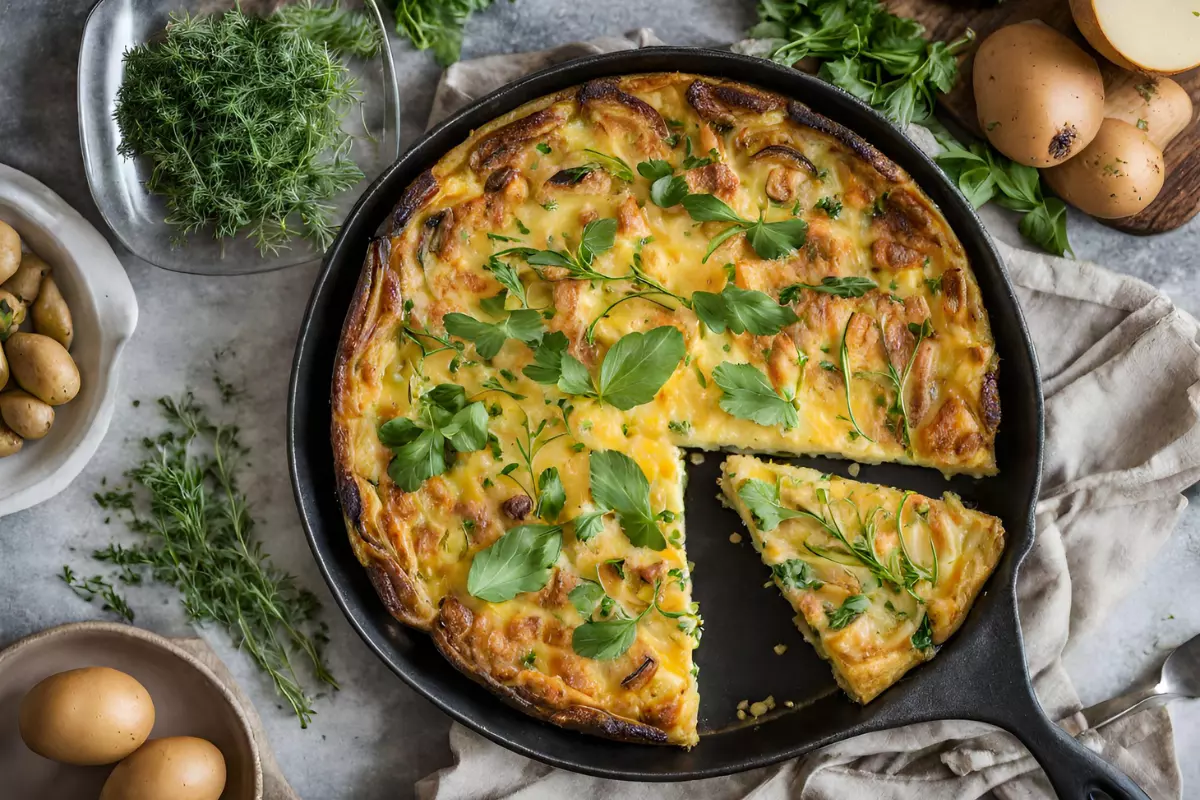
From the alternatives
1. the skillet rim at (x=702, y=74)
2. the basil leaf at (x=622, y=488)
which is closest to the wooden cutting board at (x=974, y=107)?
the skillet rim at (x=702, y=74)

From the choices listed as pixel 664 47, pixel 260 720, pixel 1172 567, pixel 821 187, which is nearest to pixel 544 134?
pixel 664 47

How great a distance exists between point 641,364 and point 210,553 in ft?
6.73

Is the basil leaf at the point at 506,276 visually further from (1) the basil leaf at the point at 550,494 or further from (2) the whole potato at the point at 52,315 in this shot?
(2) the whole potato at the point at 52,315

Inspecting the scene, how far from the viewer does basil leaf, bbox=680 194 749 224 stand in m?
3.68

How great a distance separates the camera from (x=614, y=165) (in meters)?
3.84

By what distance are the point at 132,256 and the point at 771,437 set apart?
2854 millimetres

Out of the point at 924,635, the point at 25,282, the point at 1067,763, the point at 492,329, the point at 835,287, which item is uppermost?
the point at 835,287

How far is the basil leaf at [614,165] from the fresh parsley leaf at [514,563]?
1.41 meters

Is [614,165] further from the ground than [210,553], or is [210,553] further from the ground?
[614,165]

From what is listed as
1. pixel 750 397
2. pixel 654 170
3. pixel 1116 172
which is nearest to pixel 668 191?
pixel 654 170

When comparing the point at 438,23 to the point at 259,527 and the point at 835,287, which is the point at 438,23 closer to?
the point at 835,287

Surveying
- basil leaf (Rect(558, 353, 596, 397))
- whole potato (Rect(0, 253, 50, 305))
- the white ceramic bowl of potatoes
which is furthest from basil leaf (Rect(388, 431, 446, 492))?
whole potato (Rect(0, 253, 50, 305))

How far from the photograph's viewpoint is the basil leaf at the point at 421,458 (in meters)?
3.61

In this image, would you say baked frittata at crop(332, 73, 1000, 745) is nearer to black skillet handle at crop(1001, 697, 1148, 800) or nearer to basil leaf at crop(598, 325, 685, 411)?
basil leaf at crop(598, 325, 685, 411)
